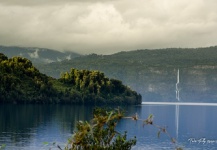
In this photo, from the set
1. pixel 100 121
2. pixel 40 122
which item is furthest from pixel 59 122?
pixel 100 121

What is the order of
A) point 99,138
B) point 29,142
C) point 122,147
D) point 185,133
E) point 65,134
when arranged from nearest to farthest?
point 99,138, point 122,147, point 29,142, point 65,134, point 185,133

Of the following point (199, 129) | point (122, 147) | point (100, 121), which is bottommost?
point (199, 129)

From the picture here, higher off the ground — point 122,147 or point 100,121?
point 100,121

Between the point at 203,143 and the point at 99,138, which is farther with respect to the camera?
the point at 203,143

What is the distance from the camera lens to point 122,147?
976 inches

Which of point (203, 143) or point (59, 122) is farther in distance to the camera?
point (59, 122)

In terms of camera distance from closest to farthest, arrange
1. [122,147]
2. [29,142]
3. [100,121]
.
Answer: [100,121] → [122,147] → [29,142]

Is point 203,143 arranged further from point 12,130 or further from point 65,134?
point 12,130

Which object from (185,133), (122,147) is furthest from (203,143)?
(122,147)

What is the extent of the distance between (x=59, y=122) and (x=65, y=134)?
107 ft

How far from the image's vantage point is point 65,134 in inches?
4198

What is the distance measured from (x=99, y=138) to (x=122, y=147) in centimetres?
373

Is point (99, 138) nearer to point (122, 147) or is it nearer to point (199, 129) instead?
point (122, 147)

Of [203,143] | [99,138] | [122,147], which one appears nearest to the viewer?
[99,138]
